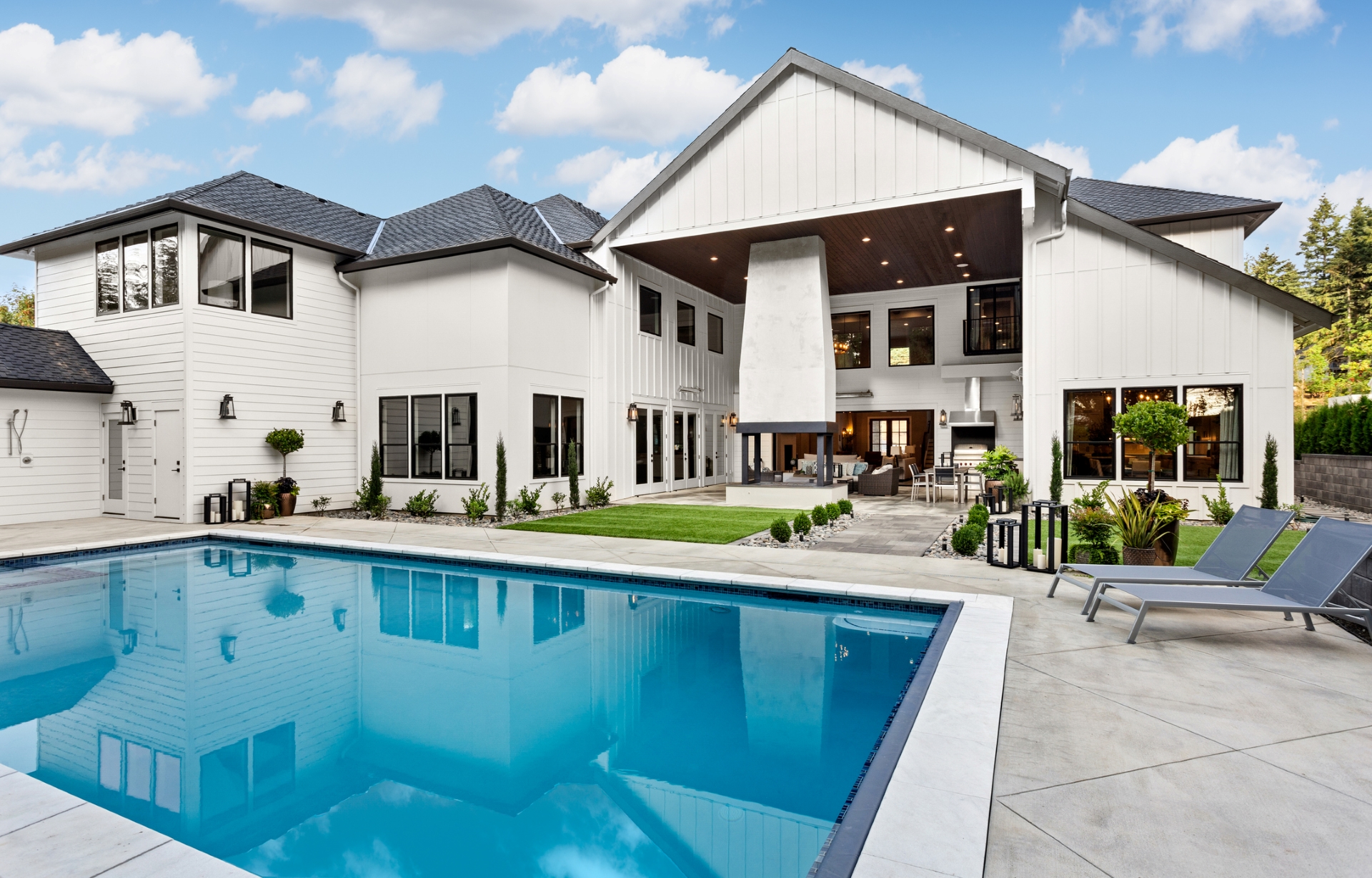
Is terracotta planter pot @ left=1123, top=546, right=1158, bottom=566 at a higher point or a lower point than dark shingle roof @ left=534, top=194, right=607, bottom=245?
lower

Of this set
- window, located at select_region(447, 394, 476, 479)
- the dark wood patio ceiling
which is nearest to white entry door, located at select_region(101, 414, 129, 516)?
window, located at select_region(447, 394, 476, 479)

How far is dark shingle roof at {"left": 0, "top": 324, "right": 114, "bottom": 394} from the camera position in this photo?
1102cm

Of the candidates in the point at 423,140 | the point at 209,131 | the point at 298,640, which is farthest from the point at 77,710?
the point at 423,140

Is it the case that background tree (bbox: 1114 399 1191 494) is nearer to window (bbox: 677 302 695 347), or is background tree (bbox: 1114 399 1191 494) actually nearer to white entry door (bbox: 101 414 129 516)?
window (bbox: 677 302 695 347)

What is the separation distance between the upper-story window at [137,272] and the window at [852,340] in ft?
49.8

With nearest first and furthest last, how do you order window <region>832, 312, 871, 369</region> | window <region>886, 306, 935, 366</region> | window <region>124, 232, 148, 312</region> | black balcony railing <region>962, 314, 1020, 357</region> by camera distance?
window <region>124, 232, 148, 312</region>
black balcony railing <region>962, 314, 1020, 357</region>
window <region>886, 306, 935, 366</region>
window <region>832, 312, 871, 369</region>

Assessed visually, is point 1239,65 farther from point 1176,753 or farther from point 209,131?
point 209,131

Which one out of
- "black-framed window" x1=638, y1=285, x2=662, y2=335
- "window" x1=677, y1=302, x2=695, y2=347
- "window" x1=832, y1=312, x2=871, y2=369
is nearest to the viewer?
"black-framed window" x1=638, y1=285, x2=662, y2=335

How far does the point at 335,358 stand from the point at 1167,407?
13381mm

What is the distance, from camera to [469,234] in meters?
12.4

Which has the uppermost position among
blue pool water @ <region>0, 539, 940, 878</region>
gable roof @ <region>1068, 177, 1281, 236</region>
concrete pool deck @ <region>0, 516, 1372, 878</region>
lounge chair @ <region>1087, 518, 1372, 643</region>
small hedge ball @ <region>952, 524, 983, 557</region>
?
gable roof @ <region>1068, 177, 1281, 236</region>

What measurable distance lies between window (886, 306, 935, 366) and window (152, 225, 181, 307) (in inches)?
634

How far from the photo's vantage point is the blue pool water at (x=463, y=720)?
9.30ft

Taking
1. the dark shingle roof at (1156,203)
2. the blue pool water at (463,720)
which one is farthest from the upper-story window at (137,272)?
the dark shingle roof at (1156,203)
